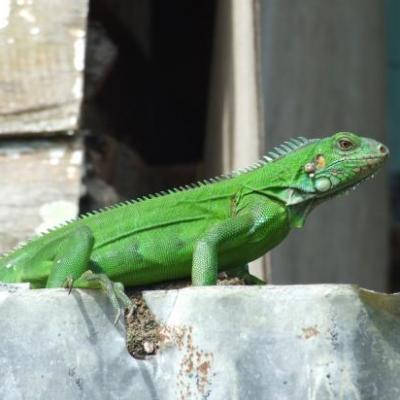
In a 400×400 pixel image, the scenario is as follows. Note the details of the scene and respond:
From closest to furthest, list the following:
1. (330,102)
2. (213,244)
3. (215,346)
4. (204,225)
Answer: (215,346)
(213,244)
(204,225)
(330,102)

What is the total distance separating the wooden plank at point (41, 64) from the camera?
475 centimetres

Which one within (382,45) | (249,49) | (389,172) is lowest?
(389,172)

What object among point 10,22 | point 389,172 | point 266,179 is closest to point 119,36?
point 10,22

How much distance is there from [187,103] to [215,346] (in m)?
4.78

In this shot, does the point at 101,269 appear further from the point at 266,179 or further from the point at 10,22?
the point at 10,22

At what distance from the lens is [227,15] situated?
562 cm

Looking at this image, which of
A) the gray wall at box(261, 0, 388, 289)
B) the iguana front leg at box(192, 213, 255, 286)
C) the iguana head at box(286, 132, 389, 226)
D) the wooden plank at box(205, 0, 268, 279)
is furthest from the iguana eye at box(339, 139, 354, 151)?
the gray wall at box(261, 0, 388, 289)

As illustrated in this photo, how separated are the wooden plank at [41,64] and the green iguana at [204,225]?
916 millimetres

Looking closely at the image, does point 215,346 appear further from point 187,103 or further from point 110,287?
point 187,103

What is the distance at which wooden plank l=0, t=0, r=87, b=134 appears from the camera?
4.75 metres

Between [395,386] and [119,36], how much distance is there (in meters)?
4.06

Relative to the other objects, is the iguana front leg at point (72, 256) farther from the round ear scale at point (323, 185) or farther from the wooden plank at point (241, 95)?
the wooden plank at point (241, 95)

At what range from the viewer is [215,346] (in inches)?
99.9

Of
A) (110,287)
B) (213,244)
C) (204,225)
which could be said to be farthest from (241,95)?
(110,287)
